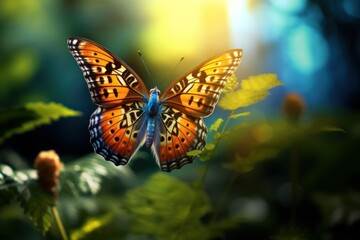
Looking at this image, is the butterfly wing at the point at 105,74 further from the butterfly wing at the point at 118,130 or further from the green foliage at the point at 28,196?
the green foliage at the point at 28,196

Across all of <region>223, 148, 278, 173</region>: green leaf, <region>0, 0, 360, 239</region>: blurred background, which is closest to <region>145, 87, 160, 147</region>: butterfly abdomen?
<region>223, 148, 278, 173</region>: green leaf

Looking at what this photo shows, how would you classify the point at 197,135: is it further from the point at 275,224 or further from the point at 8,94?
the point at 8,94

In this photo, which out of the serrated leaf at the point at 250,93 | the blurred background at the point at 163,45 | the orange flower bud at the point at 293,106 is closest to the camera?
the serrated leaf at the point at 250,93

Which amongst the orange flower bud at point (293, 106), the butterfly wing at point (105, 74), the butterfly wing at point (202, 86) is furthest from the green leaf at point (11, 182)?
the orange flower bud at point (293, 106)

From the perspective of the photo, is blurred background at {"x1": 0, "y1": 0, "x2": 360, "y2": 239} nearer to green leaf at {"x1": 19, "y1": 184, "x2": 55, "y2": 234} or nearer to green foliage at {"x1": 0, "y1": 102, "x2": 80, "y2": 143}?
green foliage at {"x1": 0, "y1": 102, "x2": 80, "y2": 143}

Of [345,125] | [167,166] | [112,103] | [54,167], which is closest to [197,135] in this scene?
[167,166]

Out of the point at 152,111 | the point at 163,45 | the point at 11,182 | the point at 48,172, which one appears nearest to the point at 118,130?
the point at 152,111
